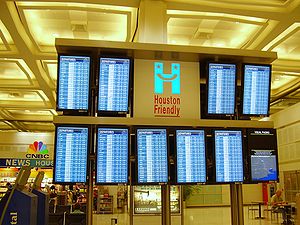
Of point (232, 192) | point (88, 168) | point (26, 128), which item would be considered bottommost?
point (232, 192)

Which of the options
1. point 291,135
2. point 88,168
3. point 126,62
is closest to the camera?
point 88,168

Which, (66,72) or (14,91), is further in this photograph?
(14,91)

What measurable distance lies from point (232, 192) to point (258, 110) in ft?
2.96

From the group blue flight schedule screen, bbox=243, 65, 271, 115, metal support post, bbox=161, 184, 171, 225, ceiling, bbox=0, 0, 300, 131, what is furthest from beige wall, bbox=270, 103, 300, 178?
metal support post, bbox=161, 184, 171, 225

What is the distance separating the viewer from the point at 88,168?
3.28m

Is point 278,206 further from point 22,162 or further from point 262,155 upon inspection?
Answer: point 22,162

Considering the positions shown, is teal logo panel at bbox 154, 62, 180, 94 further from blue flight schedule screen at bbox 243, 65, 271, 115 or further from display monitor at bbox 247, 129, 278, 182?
display monitor at bbox 247, 129, 278, 182

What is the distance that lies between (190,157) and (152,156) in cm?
37

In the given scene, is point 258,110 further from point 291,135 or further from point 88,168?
point 291,135

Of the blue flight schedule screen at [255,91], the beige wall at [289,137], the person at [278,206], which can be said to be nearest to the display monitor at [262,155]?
the blue flight schedule screen at [255,91]

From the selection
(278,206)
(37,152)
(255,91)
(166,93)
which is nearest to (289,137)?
(278,206)

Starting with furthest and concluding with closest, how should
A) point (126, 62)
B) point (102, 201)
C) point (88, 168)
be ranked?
point (102, 201) < point (126, 62) < point (88, 168)

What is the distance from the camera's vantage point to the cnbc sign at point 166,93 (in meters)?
3.73

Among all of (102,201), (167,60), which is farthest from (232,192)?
(102,201)
